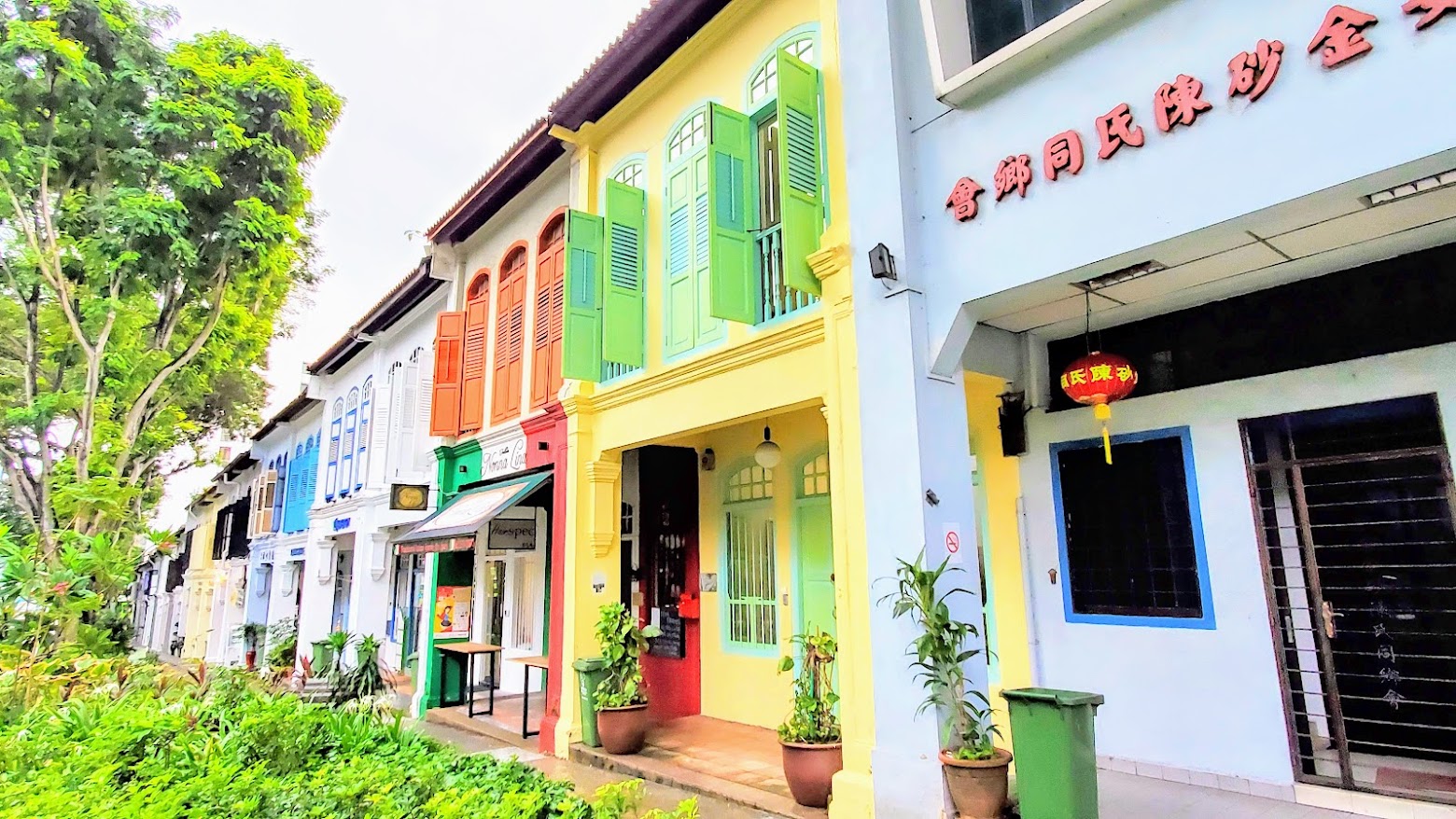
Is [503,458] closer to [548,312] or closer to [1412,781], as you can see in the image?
[548,312]

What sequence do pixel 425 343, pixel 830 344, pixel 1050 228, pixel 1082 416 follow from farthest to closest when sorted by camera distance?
1. pixel 425 343
2. pixel 1082 416
3. pixel 830 344
4. pixel 1050 228

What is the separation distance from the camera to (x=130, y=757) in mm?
5344

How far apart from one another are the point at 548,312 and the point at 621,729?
16.8 ft

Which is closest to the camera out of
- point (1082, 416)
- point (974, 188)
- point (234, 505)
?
point (974, 188)

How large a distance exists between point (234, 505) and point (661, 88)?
25.2 metres

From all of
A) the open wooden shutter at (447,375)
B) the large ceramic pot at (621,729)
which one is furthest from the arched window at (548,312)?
the large ceramic pot at (621,729)

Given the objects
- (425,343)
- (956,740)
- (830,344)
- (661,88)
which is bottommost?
(956,740)

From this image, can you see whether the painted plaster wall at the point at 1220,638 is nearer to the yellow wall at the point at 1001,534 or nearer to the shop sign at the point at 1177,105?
the yellow wall at the point at 1001,534

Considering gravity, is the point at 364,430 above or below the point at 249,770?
above

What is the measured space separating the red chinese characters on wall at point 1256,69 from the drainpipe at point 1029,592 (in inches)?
145

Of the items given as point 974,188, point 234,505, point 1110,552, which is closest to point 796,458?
point 1110,552

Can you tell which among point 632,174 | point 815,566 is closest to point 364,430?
point 632,174

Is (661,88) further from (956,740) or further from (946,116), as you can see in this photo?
(956,740)

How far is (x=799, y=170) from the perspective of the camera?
6.21 metres
